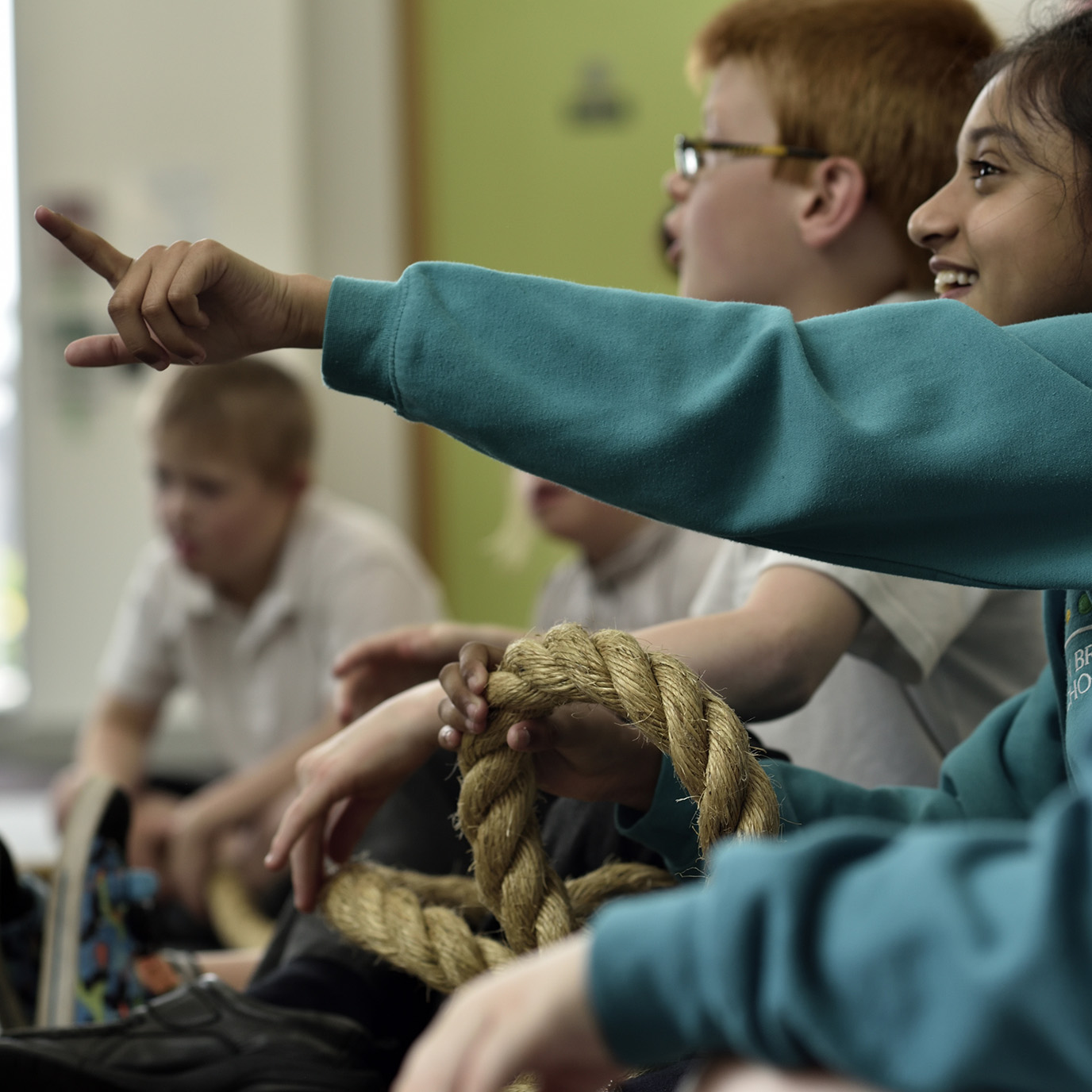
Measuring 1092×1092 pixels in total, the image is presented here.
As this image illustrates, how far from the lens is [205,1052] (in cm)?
69

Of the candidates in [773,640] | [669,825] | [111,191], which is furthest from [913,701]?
[111,191]

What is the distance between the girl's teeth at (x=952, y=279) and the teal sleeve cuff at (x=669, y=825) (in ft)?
0.98

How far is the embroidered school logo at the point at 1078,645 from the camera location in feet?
1.98

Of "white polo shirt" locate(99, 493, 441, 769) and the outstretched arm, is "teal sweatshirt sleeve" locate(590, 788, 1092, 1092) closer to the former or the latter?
the outstretched arm

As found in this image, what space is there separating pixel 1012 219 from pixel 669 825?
0.35 meters

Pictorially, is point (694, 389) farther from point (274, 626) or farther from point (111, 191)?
point (111, 191)

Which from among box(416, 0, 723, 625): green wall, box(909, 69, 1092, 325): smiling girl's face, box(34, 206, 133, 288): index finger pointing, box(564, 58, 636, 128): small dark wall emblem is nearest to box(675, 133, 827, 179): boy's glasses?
box(909, 69, 1092, 325): smiling girl's face

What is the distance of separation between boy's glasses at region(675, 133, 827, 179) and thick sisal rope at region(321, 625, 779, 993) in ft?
1.72

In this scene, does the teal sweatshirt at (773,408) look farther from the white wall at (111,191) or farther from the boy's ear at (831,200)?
the white wall at (111,191)

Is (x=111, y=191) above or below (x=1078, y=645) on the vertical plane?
above

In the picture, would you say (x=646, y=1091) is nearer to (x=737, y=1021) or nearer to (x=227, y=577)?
(x=737, y=1021)

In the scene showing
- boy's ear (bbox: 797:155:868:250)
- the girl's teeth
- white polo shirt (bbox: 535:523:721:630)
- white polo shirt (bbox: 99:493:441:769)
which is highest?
boy's ear (bbox: 797:155:868:250)

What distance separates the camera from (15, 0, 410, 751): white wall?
2.40 meters

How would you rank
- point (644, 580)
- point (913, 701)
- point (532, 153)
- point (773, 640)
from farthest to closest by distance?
1. point (532, 153)
2. point (644, 580)
3. point (913, 701)
4. point (773, 640)
